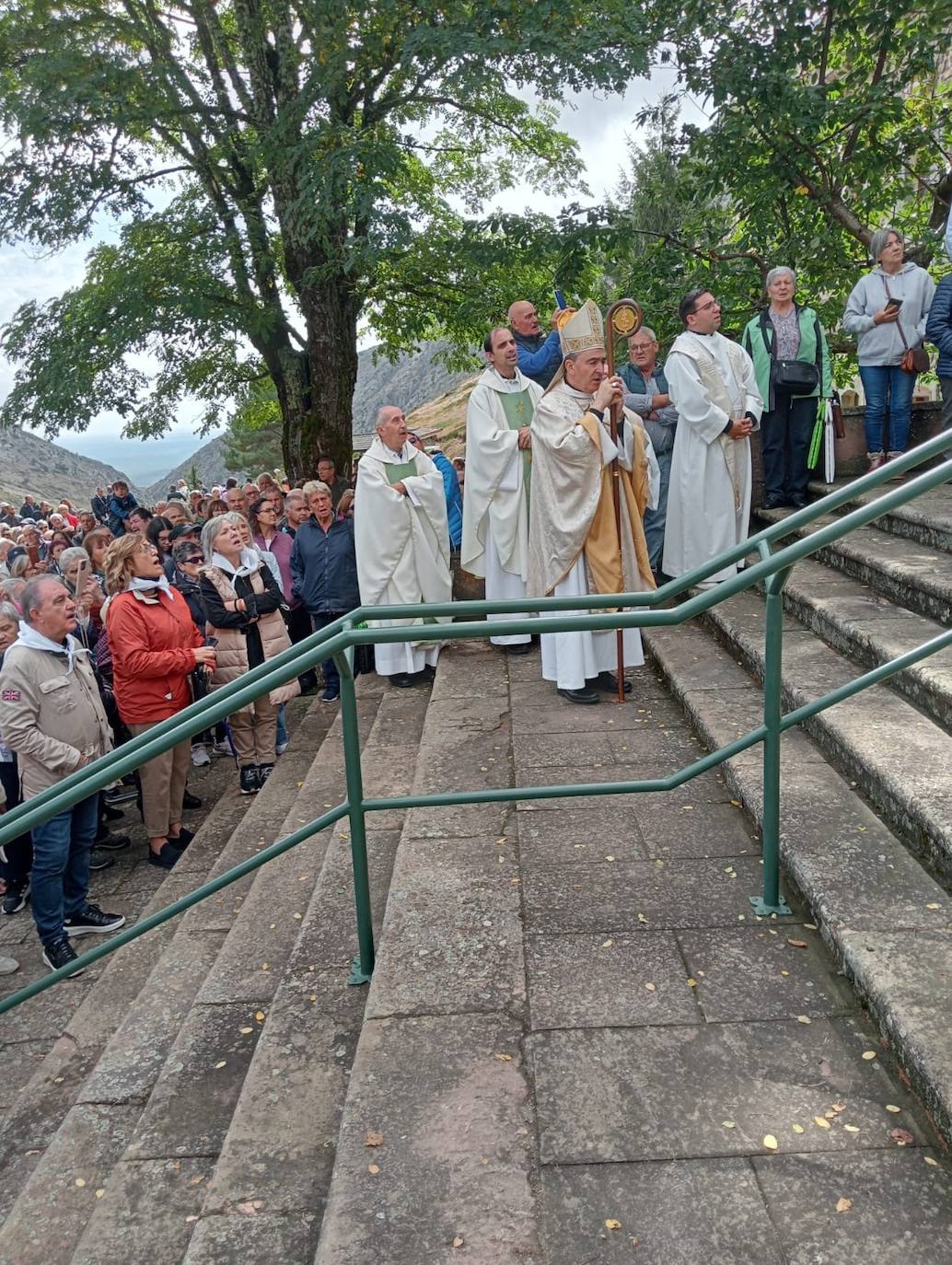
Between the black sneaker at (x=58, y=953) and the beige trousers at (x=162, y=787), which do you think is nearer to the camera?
the black sneaker at (x=58, y=953)

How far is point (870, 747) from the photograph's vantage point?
3479 millimetres

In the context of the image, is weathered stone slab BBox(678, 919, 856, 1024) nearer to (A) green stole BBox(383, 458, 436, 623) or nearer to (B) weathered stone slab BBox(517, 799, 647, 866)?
(B) weathered stone slab BBox(517, 799, 647, 866)

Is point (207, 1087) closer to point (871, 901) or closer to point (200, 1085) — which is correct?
point (200, 1085)

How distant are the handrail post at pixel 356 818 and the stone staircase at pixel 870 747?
1308 millimetres

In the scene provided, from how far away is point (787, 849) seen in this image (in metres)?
3.09

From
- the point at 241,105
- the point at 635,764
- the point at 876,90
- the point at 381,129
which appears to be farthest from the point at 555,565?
the point at 241,105

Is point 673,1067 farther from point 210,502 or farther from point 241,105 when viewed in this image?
point 241,105

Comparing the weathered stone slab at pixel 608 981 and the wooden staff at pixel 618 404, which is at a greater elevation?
the wooden staff at pixel 618 404

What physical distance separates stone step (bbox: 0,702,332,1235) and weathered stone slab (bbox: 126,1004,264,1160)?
0.70 m

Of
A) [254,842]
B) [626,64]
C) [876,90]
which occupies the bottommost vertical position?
[254,842]

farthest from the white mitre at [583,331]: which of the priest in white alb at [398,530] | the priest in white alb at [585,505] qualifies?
the priest in white alb at [398,530]

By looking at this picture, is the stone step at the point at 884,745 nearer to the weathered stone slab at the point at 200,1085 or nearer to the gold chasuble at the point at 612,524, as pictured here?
the gold chasuble at the point at 612,524

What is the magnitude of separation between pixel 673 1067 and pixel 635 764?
2033 millimetres

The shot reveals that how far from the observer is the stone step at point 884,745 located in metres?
3.00
